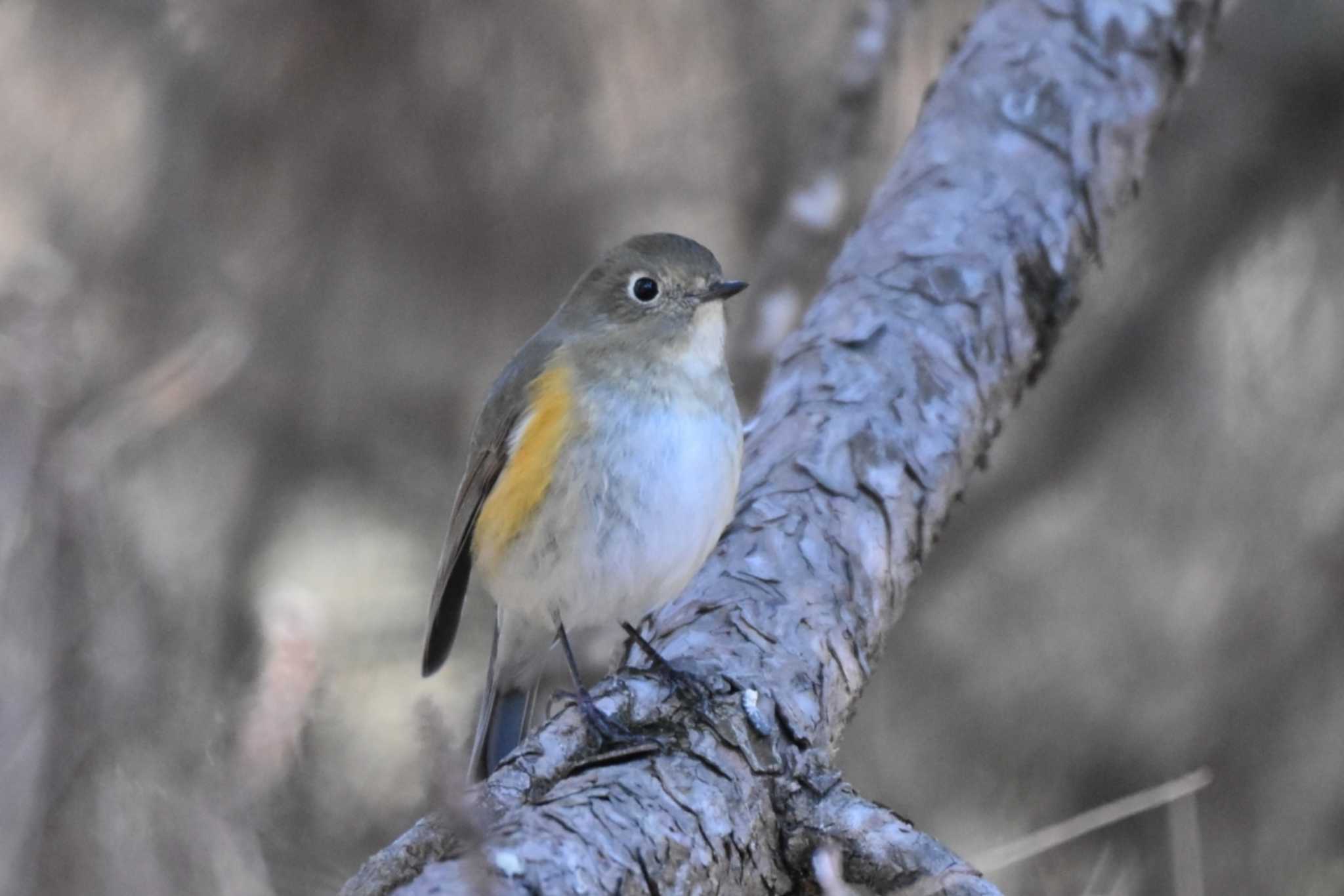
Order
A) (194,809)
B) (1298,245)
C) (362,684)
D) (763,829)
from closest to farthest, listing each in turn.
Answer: (763,829), (194,809), (1298,245), (362,684)

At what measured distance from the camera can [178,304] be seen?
4.00 metres

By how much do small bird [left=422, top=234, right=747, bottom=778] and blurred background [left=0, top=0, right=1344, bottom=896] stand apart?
59 cm

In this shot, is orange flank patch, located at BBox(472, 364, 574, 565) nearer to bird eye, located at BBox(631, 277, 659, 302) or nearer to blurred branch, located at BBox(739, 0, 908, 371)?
bird eye, located at BBox(631, 277, 659, 302)

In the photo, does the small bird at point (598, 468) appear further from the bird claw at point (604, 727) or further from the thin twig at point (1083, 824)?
the thin twig at point (1083, 824)

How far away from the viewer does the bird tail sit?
9.91ft

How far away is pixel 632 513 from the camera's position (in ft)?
8.62

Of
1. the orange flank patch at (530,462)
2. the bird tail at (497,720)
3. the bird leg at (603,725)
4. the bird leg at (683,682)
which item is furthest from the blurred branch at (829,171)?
the bird leg at (603,725)

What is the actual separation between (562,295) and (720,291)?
1326 mm

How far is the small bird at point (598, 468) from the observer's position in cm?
261

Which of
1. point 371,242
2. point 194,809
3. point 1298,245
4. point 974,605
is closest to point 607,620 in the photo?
point 194,809

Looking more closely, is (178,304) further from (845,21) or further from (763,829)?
(763,829)

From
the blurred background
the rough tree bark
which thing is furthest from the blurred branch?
the rough tree bark

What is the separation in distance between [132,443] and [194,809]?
1503 mm

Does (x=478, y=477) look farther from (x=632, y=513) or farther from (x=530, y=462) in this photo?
(x=632, y=513)
